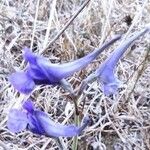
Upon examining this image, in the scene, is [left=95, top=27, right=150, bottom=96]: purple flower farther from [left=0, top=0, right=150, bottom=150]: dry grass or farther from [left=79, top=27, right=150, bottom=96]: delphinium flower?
[left=0, top=0, right=150, bottom=150]: dry grass

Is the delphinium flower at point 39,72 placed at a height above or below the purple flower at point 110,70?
above

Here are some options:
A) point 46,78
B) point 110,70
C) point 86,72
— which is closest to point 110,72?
point 110,70

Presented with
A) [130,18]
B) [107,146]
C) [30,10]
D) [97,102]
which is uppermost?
[30,10]

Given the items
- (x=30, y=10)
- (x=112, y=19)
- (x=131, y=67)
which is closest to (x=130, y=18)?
(x=112, y=19)

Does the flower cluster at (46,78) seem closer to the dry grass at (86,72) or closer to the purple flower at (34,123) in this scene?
the purple flower at (34,123)

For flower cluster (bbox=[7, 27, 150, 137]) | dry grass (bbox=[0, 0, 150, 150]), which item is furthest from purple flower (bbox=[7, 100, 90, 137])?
dry grass (bbox=[0, 0, 150, 150])

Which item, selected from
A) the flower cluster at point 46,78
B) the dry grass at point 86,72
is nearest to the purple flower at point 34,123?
the flower cluster at point 46,78

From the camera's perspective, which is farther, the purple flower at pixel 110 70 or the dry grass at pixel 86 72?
the dry grass at pixel 86 72

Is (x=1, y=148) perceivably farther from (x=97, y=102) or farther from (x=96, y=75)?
(x=96, y=75)
